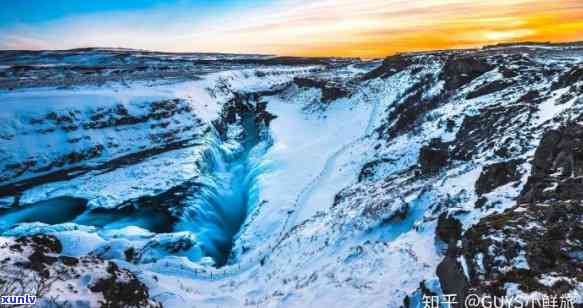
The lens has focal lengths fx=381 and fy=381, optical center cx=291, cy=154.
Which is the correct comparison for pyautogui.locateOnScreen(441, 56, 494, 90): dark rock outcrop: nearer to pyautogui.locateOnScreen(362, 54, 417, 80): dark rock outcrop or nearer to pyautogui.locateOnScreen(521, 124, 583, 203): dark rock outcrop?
pyautogui.locateOnScreen(362, 54, 417, 80): dark rock outcrop

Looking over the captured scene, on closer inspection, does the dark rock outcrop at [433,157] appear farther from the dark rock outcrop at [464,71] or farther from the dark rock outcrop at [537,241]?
the dark rock outcrop at [464,71]

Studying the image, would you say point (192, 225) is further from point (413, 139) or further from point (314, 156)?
point (413, 139)

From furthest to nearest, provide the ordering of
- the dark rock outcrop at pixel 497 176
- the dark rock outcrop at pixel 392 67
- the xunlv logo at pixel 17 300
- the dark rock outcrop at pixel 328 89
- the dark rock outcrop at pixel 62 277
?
1. the dark rock outcrop at pixel 392 67
2. the dark rock outcrop at pixel 328 89
3. the dark rock outcrop at pixel 497 176
4. the dark rock outcrop at pixel 62 277
5. the xunlv logo at pixel 17 300

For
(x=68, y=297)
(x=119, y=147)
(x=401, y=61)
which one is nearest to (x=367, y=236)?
(x=68, y=297)

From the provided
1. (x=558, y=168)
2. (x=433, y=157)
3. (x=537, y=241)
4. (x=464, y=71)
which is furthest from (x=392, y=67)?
(x=537, y=241)

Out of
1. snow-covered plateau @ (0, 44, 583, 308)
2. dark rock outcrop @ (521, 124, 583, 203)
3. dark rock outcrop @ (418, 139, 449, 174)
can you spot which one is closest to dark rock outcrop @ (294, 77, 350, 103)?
snow-covered plateau @ (0, 44, 583, 308)

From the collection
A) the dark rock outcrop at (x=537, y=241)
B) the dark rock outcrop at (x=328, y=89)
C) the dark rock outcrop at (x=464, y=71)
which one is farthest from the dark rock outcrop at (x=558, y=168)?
the dark rock outcrop at (x=328, y=89)
